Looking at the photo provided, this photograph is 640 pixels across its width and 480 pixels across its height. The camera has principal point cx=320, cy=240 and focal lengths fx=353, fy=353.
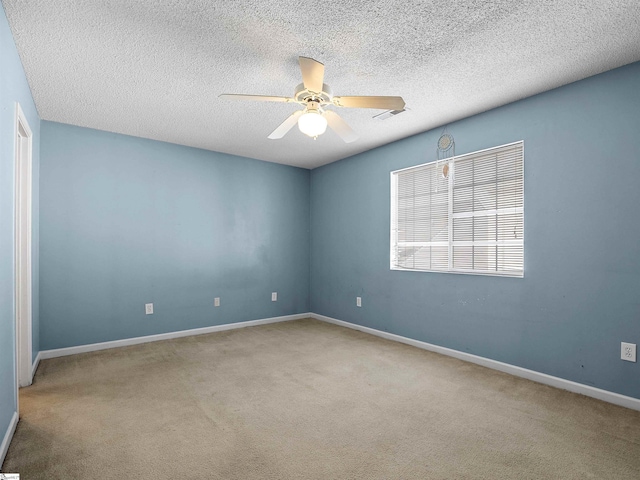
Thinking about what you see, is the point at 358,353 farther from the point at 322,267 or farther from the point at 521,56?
the point at 521,56

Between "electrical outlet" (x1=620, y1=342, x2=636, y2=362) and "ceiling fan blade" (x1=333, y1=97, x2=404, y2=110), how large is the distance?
2.33 meters

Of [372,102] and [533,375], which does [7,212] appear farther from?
[533,375]

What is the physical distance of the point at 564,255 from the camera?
285 centimetres

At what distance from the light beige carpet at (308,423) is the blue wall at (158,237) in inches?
29.8

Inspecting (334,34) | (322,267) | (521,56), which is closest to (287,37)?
(334,34)

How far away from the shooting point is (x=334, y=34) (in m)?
2.16

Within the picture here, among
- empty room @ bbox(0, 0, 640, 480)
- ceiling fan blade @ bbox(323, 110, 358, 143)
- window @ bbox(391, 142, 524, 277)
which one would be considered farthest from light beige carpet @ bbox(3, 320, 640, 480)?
ceiling fan blade @ bbox(323, 110, 358, 143)

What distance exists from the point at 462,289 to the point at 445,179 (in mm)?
1192

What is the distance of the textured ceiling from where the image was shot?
196 cm

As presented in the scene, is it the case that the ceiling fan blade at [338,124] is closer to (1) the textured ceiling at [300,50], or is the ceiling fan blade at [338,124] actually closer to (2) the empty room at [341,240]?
(2) the empty room at [341,240]

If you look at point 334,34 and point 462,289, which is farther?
point 462,289

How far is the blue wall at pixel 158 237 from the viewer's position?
376 centimetres

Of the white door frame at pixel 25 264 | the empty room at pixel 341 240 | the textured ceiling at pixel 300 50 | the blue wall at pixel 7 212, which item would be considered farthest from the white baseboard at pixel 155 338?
the textured ceiling at pixel 300 50

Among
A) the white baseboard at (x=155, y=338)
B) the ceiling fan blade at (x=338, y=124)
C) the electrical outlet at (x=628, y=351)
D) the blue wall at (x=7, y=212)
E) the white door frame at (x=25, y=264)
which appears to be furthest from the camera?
the white baseboard at (x=155, y=338)
